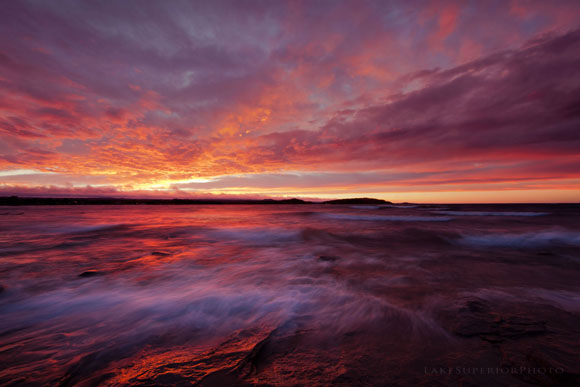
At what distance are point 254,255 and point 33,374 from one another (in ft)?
16.9

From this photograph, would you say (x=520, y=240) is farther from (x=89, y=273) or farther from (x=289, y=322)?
(x=89, y=273)

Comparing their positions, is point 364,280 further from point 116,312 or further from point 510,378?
point 116,312

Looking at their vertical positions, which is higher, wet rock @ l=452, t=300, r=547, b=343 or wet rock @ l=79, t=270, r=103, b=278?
wet rock @ l=452, t=300, r=547, b=343

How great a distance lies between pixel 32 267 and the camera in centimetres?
521

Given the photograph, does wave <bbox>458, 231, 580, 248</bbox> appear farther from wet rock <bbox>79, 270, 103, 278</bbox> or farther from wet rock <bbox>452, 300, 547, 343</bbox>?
wet rock <bbox>79, 270, 103, 278</bbox>

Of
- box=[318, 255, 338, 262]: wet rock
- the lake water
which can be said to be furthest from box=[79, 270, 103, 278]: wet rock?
box=[318, 255, 338, 262]: wet rock

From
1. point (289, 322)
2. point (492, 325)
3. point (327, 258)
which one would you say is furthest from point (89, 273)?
point (492, 325)

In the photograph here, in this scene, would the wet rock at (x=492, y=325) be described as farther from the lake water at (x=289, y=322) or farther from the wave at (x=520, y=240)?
the wave at (x=520, y=240)

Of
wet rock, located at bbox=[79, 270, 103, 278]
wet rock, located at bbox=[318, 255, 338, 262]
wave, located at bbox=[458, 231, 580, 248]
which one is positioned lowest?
wet rock, located at bbox=[79, 270, 103, 278]

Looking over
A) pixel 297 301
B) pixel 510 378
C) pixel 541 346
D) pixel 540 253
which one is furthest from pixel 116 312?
pixel 540 253

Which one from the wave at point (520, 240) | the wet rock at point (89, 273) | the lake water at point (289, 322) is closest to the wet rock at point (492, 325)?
the lake water at point (289, 322)

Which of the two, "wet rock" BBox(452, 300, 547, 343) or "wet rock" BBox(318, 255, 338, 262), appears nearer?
"wet rock" BBox(452, 300, 547, 343)

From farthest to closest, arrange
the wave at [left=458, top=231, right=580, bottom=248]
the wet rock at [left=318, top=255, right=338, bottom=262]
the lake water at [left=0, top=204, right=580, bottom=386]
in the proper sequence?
the wave at [left=458, top=231, right=580, bottom=248], the wet rock at [left=318, top=255, right=338, bottom=262], the lake water at [left=0, top=204, right=580, bottom=386]

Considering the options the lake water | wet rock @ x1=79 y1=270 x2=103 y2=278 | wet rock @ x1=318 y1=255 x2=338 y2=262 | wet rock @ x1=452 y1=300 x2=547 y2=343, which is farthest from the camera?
wet rock @ x1=318 y1=255 x2=338 y2=262
